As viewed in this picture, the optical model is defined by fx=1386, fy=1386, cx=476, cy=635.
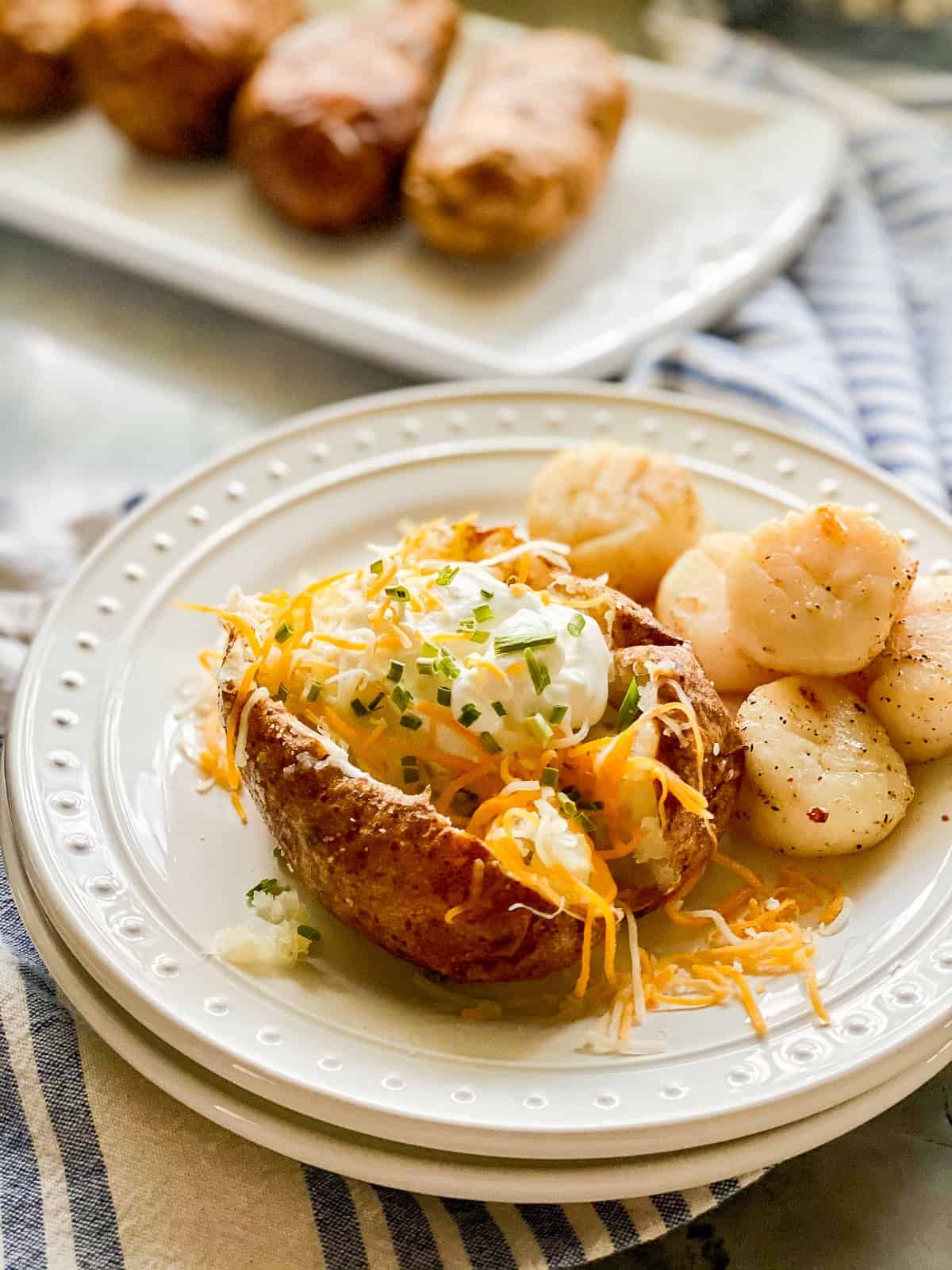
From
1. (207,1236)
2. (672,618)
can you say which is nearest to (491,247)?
(672,618)

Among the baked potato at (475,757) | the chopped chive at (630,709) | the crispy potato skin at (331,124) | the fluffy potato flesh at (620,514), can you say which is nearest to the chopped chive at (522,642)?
the baked potato at (475,757)

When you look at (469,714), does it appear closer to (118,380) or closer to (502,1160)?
(502,1160)

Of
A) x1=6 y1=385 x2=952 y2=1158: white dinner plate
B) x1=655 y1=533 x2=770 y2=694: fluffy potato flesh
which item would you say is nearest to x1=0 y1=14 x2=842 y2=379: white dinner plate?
x1=6 y1=385 x2=952 y2=1158: white dinner plate

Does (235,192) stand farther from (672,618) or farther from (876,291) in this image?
(672,618)

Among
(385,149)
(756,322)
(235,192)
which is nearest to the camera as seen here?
(756,322)

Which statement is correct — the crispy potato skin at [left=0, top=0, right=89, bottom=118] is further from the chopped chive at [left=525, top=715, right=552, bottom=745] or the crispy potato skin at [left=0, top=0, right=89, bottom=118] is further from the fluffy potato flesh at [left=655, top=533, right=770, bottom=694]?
the chopped chive at [left=525, top=715, right=552, bottom=745]

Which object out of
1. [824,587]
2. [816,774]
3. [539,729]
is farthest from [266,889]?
[824,587]

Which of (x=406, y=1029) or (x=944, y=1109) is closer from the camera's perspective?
(x=406, y=1029)
